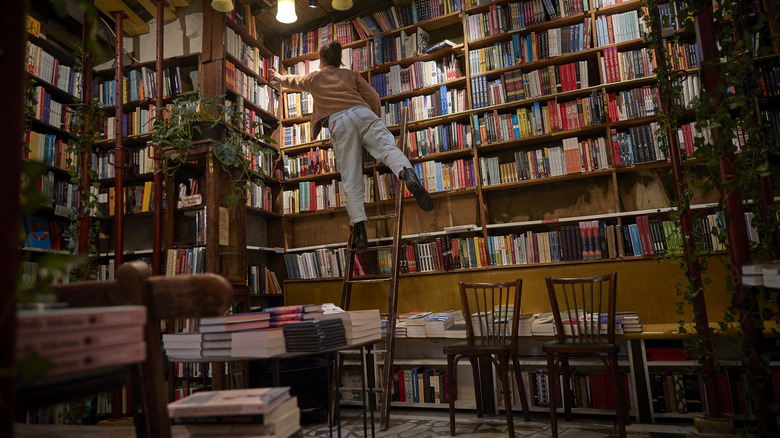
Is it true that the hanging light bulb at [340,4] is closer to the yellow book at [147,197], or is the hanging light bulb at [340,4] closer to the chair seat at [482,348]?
the yellow book at [147,197]

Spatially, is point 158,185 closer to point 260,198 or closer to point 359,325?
point 260,198

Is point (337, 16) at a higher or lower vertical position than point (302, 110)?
higher

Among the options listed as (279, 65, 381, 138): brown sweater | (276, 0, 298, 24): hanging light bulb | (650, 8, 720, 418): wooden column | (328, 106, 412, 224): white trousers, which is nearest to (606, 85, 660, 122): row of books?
(650, 8, 720, 418): wooden column

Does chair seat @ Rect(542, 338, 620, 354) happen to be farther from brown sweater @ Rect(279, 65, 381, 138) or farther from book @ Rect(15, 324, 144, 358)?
book @ Rect(15, 324, 144, 358)

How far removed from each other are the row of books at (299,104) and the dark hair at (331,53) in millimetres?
873

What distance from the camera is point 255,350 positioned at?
66.6 inches

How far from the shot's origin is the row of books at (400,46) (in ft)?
14.7

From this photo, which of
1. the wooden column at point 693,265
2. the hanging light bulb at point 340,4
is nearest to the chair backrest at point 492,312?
the wooden column at point 693,265

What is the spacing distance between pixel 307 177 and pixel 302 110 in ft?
2.31

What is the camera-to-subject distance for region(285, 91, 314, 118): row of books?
484cm

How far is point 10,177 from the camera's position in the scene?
62 centimetres

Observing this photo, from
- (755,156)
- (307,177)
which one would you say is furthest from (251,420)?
(307,177)

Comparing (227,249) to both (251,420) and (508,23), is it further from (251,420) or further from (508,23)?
(508,23)

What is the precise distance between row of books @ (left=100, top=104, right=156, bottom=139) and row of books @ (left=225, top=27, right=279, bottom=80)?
0.88 m
